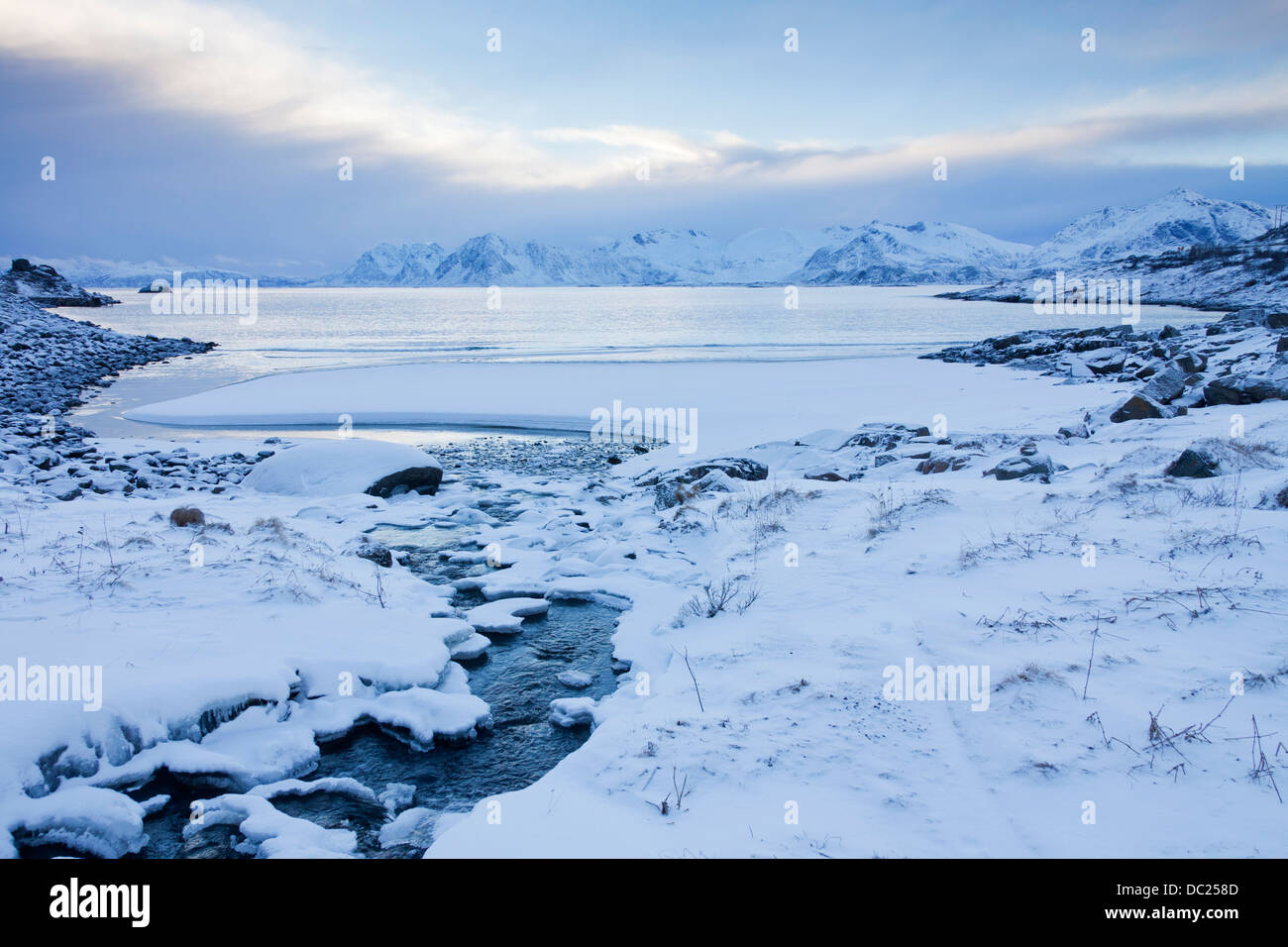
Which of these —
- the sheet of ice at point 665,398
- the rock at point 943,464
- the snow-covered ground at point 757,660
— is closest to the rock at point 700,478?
the snow-covered ground at point 757,660

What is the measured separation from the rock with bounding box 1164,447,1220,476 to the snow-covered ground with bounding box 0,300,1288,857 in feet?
0.39

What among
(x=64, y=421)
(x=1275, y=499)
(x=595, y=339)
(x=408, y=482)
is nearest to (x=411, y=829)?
(x=1275, y=499)

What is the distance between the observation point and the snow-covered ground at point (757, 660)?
13.4 ft

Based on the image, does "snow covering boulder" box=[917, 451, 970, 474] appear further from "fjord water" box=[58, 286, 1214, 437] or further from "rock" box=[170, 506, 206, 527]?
"fjord water" box=[58, 286, 1214, 437]

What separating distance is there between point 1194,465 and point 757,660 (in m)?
7.07

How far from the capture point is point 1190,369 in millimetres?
18594

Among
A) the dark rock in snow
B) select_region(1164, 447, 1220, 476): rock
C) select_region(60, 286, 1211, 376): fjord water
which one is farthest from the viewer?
select_region(60, 286, 1211, 376): fjord water

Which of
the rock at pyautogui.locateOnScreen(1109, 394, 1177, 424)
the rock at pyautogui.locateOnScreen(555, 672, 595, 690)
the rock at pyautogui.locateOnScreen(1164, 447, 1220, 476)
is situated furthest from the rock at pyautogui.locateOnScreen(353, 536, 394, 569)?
the rock at pyautogui.locateOnScreen(1109, 394, 1177, 424)

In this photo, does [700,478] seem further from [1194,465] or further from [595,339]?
[595,339]

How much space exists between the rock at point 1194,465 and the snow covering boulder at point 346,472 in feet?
40.0

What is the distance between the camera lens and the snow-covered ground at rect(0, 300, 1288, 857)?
4090 millimetres

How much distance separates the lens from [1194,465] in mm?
9172
